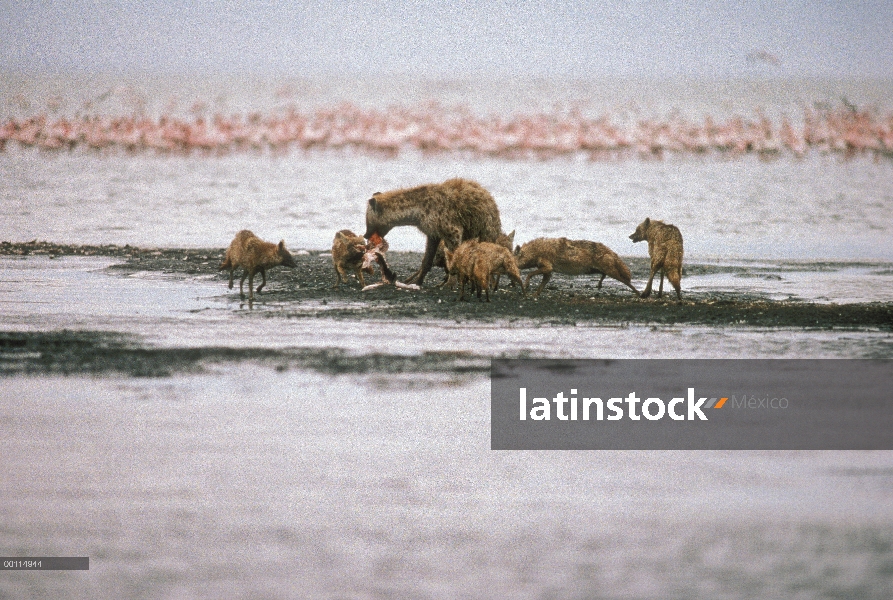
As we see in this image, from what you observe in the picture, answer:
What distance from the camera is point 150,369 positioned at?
18.1 ft

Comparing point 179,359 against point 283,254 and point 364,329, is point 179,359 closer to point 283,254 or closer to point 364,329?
point 364,329

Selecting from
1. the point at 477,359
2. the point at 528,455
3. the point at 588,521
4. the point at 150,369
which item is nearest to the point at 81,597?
the point at 588,521

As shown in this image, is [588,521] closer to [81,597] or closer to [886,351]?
[81,597]

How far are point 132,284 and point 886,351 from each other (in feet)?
16.8

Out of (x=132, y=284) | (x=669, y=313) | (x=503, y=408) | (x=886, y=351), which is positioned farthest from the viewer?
(x=132, y=284)

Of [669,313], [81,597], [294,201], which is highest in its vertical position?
[294,201]

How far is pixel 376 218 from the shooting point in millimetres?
8930
